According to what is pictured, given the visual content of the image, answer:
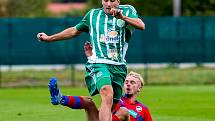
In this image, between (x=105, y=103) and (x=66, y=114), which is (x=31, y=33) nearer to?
(x=66, y=114)

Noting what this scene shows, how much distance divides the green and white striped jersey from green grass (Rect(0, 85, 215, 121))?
4.55 meters

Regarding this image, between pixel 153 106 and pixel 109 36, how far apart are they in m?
8.75

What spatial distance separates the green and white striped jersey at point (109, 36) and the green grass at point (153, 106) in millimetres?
4554

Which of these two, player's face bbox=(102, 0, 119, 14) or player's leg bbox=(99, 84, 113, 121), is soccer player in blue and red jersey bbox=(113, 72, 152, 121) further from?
player's face bbox=(102, 0, 119, 14)

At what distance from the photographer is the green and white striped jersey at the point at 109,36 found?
11406mm

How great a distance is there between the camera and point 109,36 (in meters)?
11.4

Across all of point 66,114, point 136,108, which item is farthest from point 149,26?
point 136,108

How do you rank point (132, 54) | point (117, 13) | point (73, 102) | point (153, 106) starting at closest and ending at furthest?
point (117, 13)
point (73, 102)
point (153, 106)
point (132, 54)

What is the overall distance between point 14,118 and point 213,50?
16991 millimetres

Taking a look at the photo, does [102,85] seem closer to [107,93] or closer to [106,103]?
[107,93]

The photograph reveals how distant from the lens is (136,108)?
38.7 feet

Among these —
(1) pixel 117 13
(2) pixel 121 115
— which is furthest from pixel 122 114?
(1) pixel 117 13

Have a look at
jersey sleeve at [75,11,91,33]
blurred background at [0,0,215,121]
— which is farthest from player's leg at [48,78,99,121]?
blurred background at [0,0,215,121]

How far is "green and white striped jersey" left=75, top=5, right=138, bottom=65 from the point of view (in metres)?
11.4
